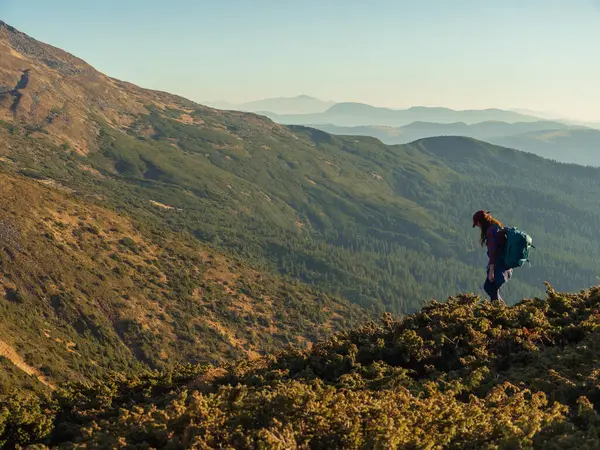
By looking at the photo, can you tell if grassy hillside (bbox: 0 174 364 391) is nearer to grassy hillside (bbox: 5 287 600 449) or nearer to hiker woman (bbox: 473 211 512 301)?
grassy hillside (bbox: 5 287 600 449)

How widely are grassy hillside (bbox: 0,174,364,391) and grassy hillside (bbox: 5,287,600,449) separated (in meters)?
54.5

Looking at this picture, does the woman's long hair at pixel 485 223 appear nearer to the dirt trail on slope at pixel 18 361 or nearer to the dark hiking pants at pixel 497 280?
the dark hiking pants at pixel 497 280

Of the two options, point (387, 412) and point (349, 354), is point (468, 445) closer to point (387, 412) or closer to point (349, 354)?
point (387, 412)

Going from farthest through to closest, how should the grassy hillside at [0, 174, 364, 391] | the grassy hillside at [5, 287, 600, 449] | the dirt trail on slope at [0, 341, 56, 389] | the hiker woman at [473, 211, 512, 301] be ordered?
1. the grassy hillside at [0, 174, 364, 391]
2. the dirt trail on slope at [0, 341, 56, 389]
3. the hiker woman at [473, 211, 512, 301]
4. the grassy hillside at [5, 287, 600, 449]

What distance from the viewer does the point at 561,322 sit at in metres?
16.6

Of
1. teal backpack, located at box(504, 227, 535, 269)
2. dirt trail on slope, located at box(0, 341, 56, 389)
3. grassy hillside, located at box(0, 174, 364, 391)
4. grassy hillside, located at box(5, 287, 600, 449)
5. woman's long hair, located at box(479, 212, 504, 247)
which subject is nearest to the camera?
grassy hillside, located at box(5, 287, 600, 449)

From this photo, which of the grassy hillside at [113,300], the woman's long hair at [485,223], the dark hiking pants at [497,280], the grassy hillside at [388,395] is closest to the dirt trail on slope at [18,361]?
the grassy hillside at [113,300]

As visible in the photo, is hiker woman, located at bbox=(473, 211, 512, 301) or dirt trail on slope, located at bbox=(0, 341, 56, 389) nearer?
hiker woman, located at bbox=(473, 211, 512, 301)

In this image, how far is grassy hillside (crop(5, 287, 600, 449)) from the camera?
9906 mm

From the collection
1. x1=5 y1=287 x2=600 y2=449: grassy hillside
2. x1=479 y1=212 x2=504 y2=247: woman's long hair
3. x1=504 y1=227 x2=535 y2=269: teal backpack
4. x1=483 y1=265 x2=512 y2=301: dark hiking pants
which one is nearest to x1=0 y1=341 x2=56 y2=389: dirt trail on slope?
x1=5 y1=287 x2=600 y2=449: grassy hillside

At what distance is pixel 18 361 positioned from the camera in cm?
7156

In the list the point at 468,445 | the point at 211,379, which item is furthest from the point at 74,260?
the point at 468,445

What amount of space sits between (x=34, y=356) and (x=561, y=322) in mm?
76964

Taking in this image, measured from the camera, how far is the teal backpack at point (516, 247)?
17984 mm
